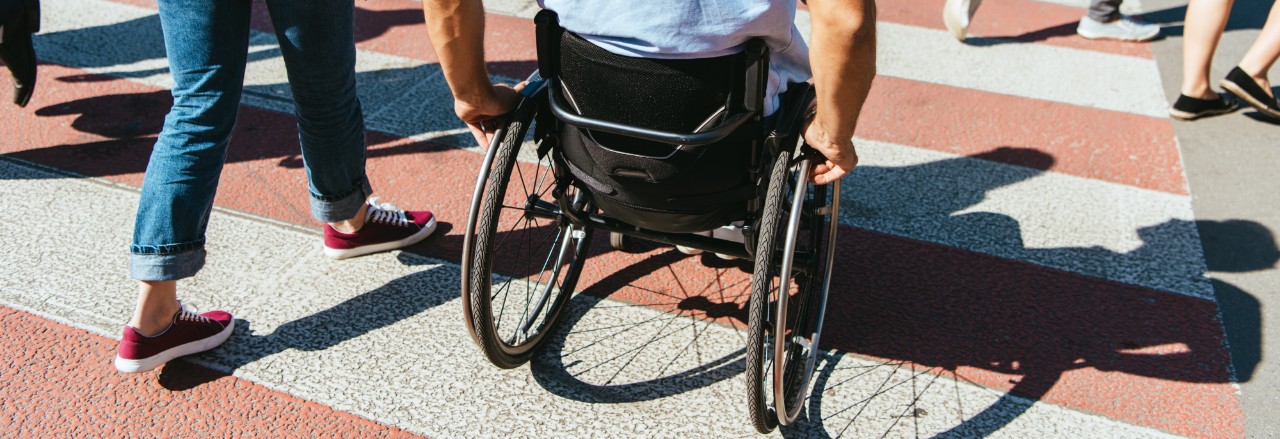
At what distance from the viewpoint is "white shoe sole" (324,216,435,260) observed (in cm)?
328

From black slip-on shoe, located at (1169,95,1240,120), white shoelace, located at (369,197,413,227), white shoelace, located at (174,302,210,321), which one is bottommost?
black slip-on shoe, located at (1169,95,1240,120)

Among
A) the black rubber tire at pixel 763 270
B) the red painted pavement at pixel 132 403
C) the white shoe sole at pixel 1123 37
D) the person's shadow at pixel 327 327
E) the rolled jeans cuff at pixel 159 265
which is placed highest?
the black rubber tire at pixel 763 270

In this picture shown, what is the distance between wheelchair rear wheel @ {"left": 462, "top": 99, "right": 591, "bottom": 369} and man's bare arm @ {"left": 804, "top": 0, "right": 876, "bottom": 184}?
0.74 meters

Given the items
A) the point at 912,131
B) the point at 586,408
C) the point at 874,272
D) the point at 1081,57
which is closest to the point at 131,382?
the point at 586,408

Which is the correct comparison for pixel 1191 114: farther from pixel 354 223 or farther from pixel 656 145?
pixel 354 223

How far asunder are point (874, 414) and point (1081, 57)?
3.76 m

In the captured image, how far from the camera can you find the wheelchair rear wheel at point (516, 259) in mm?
2301

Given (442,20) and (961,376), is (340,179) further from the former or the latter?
(961,376)

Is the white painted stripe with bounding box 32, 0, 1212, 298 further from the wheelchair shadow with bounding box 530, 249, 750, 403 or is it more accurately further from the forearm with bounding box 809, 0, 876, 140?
the forearm with bounding box 809, 0, 876, 140

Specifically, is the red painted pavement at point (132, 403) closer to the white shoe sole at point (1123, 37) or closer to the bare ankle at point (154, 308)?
the bare ankle at point (154, 308)

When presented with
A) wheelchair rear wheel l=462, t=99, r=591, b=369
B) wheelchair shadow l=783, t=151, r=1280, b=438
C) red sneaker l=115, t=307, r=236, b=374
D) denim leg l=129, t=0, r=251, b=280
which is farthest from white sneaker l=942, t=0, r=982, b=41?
red sneaker l=115, t=307, r=236, b=374

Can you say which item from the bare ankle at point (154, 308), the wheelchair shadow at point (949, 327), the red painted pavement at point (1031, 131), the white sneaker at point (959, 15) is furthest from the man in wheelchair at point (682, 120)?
the white sneaker at point (959, 15)

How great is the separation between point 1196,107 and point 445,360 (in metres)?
3.98

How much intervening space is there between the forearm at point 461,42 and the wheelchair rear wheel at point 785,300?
0.76m
